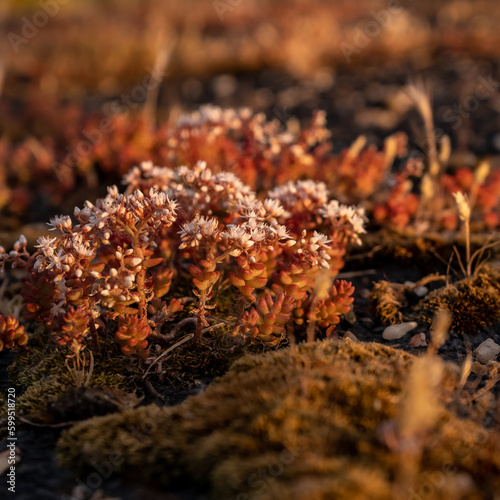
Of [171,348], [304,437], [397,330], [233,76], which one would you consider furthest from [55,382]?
[233,76]

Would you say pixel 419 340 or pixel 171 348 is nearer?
pixel 171 348

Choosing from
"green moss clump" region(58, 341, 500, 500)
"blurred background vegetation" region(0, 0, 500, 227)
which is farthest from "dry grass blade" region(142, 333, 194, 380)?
"blurred background vegetation" region(0, 0, 500, 227)

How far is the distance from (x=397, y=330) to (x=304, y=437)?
171 centimetres

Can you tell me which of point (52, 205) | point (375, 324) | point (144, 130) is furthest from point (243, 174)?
point (52, 205)

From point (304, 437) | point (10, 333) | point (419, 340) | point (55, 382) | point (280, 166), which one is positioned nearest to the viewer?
point (304, 437)

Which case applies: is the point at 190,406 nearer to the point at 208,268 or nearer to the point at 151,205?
the point at 208,268

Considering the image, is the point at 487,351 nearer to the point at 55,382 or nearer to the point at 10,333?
the point at 55,382

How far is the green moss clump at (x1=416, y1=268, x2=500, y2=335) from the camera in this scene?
3.63 meters

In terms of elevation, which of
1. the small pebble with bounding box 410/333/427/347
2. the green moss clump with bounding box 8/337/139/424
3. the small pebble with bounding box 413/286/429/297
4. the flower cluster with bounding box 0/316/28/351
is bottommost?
the green moss clump with bounding box 8/337/139/424

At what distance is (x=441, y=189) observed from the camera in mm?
5676

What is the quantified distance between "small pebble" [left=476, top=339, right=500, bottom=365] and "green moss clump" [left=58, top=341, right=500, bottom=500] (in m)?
0.69

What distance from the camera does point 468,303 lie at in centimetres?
372

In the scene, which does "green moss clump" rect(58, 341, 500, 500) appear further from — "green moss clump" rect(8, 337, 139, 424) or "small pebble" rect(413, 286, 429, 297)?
"small pebble" rect(413, 286, 429, 297)

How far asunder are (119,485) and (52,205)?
5449 millimetres
